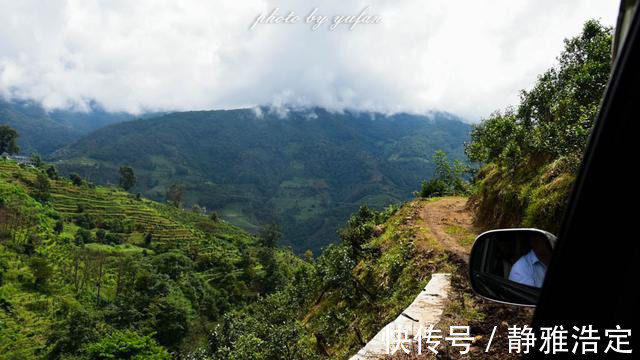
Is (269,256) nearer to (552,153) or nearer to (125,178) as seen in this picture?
(552,153)

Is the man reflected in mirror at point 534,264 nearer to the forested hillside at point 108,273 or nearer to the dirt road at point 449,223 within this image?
the dirt road at point 449,223

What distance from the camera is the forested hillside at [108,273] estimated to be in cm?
3956

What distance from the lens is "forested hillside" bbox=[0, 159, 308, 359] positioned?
3956 cm

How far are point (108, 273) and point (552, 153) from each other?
220 feet

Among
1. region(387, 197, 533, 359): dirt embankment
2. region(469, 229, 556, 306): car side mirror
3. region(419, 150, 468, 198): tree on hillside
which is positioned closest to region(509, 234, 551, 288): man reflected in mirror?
region(469, 229, 556, 306): car side mirror

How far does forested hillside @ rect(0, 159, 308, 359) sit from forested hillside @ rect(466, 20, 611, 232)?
949 inches

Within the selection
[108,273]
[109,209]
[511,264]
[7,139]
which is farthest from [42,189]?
[511,264]

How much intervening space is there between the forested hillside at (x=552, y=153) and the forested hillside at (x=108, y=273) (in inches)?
949

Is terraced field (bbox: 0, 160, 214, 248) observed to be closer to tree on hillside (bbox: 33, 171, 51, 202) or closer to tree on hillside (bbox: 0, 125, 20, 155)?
tree on hillside (bbox: 33, 171, 51, 202)

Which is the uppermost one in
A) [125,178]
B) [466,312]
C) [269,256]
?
[125,178]

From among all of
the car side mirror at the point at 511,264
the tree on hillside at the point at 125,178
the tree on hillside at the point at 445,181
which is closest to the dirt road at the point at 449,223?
the tree on hillside at the point at 445,181

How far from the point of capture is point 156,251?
7812 cm

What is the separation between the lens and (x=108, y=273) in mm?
64188

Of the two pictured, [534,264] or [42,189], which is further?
[42,189]
